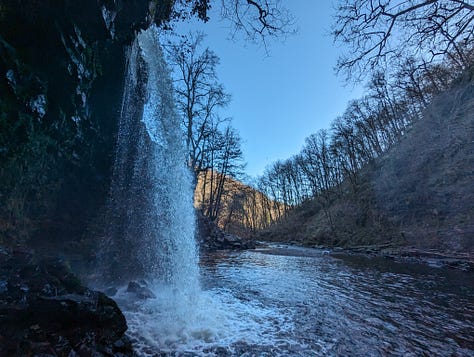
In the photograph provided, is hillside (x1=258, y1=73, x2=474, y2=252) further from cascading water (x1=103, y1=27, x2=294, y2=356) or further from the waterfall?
the waterfall

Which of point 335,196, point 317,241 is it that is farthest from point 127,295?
point 335,196

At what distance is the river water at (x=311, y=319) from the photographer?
3.30 metres

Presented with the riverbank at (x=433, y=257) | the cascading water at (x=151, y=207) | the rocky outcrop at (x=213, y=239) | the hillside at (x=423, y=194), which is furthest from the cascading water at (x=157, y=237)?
the hillside at (x=423, y=194)

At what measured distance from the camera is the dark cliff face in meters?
4.29

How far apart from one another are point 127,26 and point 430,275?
40.6 ft

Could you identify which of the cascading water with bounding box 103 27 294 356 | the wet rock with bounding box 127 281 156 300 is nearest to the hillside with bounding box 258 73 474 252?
the cascading water with bounding box 103 27 294 356

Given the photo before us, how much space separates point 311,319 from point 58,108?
273 inches

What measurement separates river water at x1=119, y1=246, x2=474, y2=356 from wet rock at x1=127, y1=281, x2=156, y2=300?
11.9 inches

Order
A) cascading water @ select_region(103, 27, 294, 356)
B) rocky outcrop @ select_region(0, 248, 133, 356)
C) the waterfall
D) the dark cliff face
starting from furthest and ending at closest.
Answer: the waterfall
the dark cliff face
cascading water @ select_region(103, 27, 294, 356)
rocky outcrop @ select_region(0, 248, 133, 356)

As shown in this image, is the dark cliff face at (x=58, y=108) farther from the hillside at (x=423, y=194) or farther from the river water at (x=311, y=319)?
the hillside at (x=423, y=194)

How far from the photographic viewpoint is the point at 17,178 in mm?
4672

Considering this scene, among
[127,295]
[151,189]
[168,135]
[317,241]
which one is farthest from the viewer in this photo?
[317,241]

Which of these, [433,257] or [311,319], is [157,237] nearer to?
[311,319]

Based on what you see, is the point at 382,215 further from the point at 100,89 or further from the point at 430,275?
the point at 100,89
